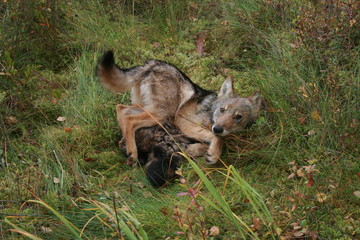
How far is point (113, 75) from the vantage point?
4.77 m

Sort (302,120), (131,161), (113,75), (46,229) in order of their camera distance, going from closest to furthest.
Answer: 1. (46,229)
2. (302,120)
3. (131,161)
4. (113,75)

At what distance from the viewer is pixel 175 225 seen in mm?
3277

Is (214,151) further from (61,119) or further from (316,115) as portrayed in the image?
(61,119)

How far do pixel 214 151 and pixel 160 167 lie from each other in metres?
0.58

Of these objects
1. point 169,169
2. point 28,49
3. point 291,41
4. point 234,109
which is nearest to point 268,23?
point 291,41

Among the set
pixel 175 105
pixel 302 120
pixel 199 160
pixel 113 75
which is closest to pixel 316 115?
pixel 302 120

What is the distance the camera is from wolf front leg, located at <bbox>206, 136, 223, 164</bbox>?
14.4 ft

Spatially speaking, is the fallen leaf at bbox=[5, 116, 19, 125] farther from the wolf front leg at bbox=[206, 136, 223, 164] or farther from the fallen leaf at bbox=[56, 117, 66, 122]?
the wolf front leg at bbox=[206, 136, 223, 164]

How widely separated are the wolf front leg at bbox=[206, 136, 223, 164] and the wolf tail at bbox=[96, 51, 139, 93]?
3.83ft

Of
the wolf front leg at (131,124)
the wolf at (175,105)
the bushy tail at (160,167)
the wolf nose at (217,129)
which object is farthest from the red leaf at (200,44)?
the bushy tail at (160,167)

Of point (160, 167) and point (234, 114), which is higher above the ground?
point (234, 114)

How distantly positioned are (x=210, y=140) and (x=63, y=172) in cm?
158

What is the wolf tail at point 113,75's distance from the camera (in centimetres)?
454

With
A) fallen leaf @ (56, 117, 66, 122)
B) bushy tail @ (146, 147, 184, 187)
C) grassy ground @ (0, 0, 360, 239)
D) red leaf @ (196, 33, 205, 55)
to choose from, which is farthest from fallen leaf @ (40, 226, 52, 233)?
red leaf @ (196, 33, 205, 55)
